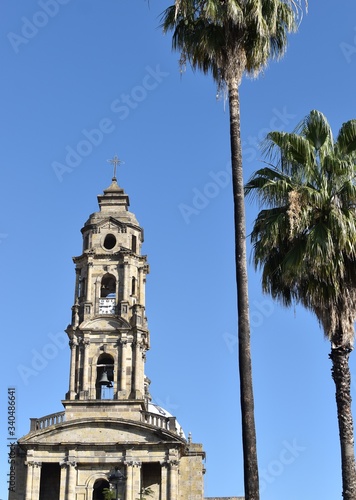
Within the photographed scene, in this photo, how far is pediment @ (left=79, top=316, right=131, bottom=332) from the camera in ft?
160

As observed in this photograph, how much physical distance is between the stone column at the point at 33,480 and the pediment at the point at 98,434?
4.00 feet

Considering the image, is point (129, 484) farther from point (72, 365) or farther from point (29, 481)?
point (72, 365)

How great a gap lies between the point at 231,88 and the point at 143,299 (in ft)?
97.1

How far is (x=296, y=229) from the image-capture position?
71.8 ft

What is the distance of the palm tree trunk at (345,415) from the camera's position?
2077 cm

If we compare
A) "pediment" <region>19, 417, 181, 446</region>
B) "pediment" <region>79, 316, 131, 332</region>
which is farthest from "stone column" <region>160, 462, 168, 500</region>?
"pediment" <region>79, 316, 131, 332</region>

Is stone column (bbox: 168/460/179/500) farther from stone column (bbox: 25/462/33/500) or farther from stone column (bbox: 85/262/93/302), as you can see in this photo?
stone column (bbox: 85/262/93/302)

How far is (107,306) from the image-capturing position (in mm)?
49625

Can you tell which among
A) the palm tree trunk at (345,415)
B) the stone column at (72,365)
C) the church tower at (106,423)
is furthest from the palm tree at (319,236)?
the stone column at (72,365)

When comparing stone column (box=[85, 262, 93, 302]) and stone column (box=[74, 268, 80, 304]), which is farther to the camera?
stone column (box=[74, 268, 80, 304])

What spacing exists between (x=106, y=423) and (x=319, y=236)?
27.4 metres

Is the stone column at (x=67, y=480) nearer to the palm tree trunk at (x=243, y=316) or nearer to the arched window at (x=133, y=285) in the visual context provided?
the arched window at (x=133, y=285)

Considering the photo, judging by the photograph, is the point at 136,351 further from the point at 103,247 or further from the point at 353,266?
the point at 353,266

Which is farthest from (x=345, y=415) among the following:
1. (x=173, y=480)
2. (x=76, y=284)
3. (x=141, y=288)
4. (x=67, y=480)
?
(x=76, y=284)
